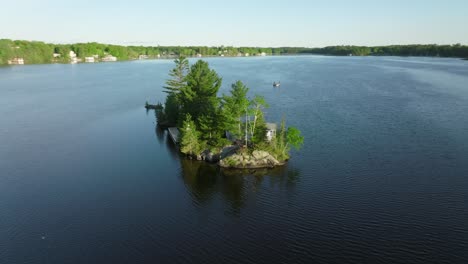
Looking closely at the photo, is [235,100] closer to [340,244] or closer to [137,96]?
[340,244]

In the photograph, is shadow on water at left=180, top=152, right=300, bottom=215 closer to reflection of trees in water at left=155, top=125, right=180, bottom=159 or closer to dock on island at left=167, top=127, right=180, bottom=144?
reflection of trees in water at left=155, top=125, right=180, bottom=159

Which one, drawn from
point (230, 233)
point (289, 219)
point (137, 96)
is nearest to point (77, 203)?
point (230, 233)

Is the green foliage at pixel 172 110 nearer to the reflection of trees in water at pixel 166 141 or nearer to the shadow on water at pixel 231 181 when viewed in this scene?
the reflection of trees in water at pixel 166 141

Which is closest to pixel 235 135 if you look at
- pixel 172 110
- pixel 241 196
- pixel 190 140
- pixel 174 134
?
pixel 190 140

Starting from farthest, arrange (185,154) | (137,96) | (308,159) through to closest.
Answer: (137,96) < (185,154) < (308,159)

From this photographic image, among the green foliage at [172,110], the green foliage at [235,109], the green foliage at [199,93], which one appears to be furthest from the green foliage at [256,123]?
the green foliage at [172,110]

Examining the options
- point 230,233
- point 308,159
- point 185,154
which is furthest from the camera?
point 185,154
